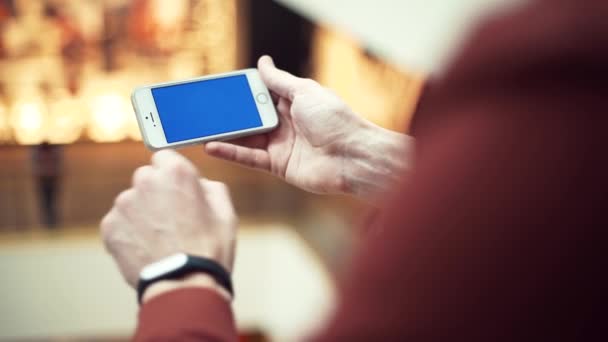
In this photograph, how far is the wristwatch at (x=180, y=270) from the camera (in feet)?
1.61

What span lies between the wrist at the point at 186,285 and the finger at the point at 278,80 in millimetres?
358

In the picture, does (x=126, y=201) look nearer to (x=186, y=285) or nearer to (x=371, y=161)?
(x=186, y=285)

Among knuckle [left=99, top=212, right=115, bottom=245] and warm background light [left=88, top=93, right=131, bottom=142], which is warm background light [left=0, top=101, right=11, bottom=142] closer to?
warm background light [left=88, top=93, right=131, bottom=142]

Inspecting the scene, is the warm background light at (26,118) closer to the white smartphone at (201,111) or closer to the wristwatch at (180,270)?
the white smartphone at (201,111)

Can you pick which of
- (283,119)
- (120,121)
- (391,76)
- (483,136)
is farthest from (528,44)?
(120,121)

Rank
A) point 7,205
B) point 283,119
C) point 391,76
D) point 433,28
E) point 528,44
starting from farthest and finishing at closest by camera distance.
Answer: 1. point 7,205
2. point 391,76
3. point 433,28
4. point 283,119
5. point 528,44

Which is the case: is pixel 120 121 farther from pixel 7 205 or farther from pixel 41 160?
pixel 7 205

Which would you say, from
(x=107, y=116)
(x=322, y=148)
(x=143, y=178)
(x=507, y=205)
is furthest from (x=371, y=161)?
(x=107, y=116)

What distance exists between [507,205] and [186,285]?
27cm

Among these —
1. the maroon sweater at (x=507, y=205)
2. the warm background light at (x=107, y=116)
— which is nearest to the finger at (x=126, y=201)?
the maroon sweater at (x=507, y=205)

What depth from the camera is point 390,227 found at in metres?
0.27

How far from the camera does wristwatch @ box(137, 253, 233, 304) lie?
49 cm

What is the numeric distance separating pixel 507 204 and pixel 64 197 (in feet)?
6.99

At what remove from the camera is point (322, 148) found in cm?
80
